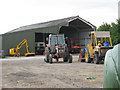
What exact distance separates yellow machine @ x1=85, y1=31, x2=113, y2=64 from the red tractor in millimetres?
1784

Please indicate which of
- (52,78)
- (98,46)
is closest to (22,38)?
(98,46)

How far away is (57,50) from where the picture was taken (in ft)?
59.9

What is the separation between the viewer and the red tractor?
717 inches

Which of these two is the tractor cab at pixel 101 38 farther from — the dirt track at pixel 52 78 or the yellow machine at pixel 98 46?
the dirt track at pixel 52 78

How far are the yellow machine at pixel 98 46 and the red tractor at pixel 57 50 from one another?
1.78 meters

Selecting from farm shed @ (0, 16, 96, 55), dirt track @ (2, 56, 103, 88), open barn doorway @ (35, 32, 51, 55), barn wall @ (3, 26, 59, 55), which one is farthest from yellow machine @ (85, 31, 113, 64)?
open barn doorway @ (35, 32, 51, 55)

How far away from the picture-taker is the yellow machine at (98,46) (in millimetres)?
15641

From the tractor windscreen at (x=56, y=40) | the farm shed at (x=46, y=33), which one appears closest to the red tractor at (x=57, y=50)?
the tractor windscreen at (x=56, y=40)

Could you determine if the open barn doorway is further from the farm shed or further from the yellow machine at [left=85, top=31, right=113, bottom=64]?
the yellow machine at [left=85, top=31, right=113, bottom=64]

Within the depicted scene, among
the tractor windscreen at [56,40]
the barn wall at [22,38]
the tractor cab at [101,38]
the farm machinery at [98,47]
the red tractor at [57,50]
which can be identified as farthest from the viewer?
the barn wall at [22,38]

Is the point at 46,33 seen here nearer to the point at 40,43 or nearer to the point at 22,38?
the point at 40,43

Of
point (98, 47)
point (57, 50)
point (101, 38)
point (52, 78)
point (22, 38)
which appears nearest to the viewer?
point (52, 78)

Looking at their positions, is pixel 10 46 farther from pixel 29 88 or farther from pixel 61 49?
pixel 29 88

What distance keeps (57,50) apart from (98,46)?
3869 millimetres
